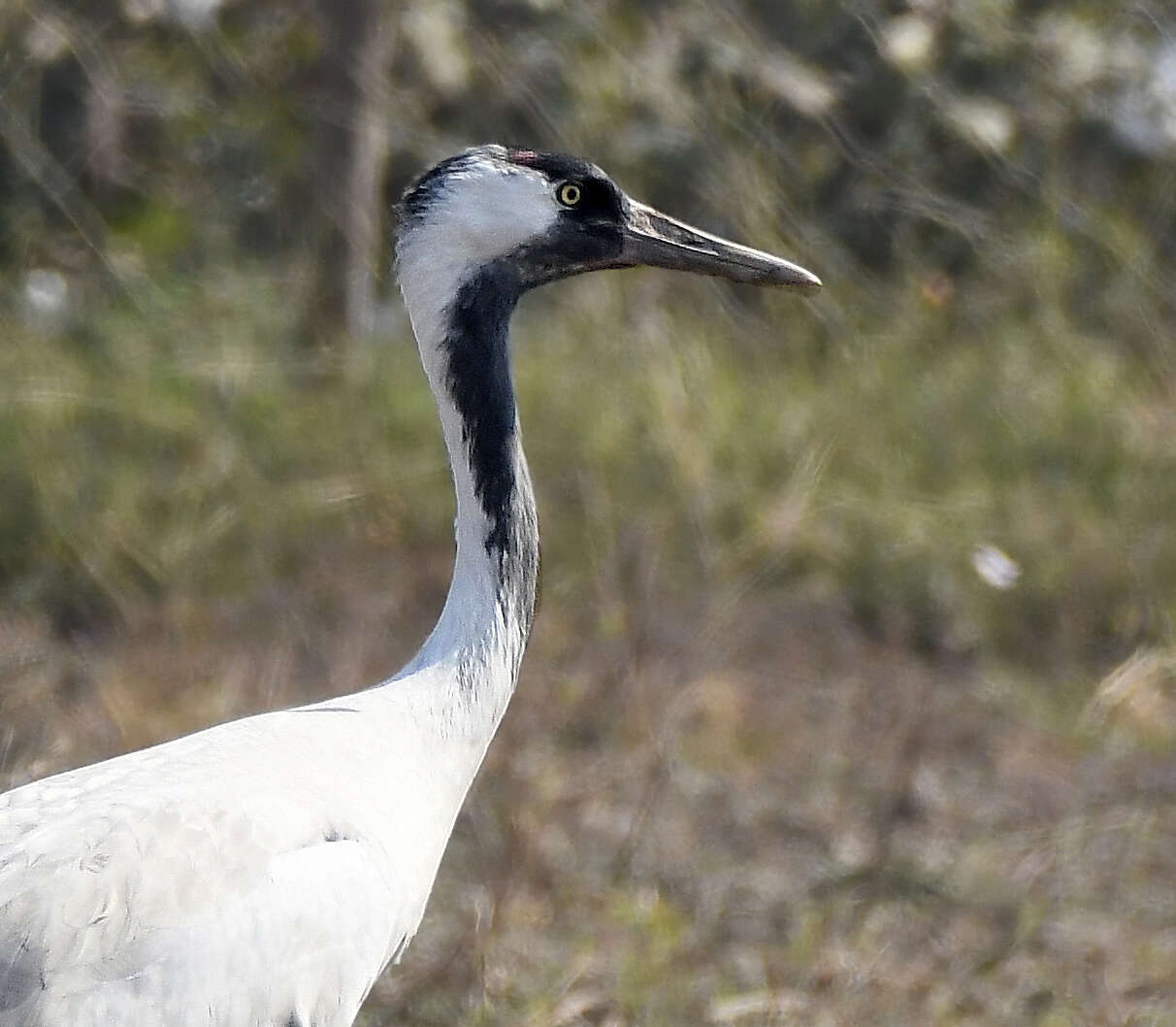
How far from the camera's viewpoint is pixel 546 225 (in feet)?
11.3

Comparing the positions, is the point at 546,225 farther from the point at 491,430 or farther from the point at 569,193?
the point at 491,430

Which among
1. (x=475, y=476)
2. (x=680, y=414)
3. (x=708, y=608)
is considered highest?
(x=475, y=476)

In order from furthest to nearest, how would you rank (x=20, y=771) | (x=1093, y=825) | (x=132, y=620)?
(x=132, y=620) < (x=1093, y=825) < (x=20, y=771)

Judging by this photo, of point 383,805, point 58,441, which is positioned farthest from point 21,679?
point 383,805

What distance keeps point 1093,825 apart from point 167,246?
11.5 ft

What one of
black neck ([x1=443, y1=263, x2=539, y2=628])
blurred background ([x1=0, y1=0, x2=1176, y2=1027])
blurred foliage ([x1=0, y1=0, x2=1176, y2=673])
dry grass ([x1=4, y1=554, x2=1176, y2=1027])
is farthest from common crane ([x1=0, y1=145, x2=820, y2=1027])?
blurred foliage ([x1=0, y1=0, x2=1176, y2=673])

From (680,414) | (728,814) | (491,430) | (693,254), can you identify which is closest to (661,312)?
(680,414)

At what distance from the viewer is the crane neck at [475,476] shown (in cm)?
332

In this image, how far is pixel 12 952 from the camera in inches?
111

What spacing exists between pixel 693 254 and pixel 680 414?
9.10 feet

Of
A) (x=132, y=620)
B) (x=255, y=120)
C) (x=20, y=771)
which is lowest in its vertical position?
(x=132, y=620)

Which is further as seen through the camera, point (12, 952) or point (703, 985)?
point (703, 985)

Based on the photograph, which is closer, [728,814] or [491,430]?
[491,430]

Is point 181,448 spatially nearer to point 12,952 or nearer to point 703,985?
point 703,985
